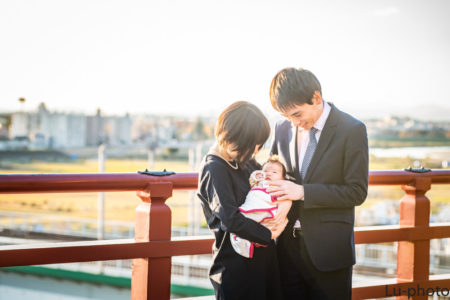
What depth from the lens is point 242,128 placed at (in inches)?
63.9

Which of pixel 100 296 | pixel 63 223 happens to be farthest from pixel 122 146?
pixel 100 296

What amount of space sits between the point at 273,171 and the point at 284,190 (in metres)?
0.10

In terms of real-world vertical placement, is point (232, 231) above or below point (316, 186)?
below

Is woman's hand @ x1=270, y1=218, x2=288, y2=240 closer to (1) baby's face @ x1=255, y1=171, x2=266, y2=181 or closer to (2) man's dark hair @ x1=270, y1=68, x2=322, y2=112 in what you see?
(1) baby's face @ x1=255, y1=171, x2=266, y2=181

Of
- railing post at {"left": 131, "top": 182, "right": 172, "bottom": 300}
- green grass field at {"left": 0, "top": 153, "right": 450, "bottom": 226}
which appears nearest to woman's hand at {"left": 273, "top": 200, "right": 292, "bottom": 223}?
railing post at {"left": 131, "top": 182, "right": 172, "bottom": 300}

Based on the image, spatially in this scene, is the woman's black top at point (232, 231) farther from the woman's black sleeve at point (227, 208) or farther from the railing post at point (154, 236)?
the railing post at point (154, 236)

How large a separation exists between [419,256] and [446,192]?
86.3 meters

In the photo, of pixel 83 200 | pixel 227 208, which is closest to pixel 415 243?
pixel 227 208

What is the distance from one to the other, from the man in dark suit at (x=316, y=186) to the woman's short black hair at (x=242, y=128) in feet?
0.45

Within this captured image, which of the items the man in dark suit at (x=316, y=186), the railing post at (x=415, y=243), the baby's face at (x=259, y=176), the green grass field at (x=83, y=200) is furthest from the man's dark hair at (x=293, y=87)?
the green grass field at (x=83, y=200)

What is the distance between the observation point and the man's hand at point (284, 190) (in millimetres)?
1678

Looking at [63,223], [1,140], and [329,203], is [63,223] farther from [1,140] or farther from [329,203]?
[329,203]

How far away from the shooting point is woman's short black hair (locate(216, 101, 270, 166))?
1626mm

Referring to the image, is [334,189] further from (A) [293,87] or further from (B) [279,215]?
(A) [293,87]
